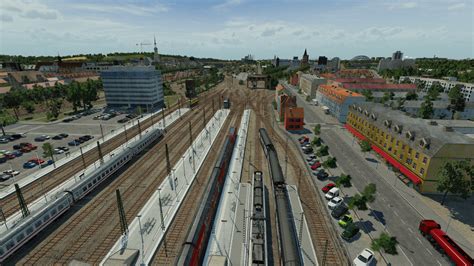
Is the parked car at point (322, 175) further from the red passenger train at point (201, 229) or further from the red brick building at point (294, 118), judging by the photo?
the red brick building at point (294, 118)

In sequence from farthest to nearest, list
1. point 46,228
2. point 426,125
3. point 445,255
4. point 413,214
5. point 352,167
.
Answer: point 352,167, point 426,125, point 413,214, point 46,228, point 445,255

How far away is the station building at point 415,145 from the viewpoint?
1891 inches

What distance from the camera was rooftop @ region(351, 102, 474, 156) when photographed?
161 ft

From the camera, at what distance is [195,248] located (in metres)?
30.5

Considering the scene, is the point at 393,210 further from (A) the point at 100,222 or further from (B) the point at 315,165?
(A) the point at 100,222

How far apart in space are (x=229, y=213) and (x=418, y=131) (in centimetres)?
4954

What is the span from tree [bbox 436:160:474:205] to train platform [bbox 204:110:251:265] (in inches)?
1549

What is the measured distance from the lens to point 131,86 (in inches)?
5059

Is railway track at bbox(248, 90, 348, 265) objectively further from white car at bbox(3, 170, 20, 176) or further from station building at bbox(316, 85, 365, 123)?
white car at bbox(3, 170, 20, 176)

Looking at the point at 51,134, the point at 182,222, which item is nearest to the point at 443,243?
the point at 182,222

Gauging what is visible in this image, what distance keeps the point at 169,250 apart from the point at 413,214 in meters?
47.8

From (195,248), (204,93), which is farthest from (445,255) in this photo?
(204,93)

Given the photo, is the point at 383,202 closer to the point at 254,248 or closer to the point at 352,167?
the point at 352,167

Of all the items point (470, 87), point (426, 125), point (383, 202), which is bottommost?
point (383, 202)
